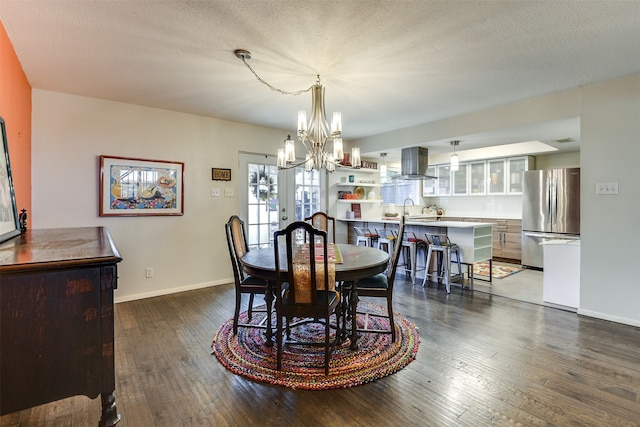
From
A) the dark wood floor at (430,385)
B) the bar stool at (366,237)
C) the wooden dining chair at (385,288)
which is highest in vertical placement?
the bar stool at (366,237)

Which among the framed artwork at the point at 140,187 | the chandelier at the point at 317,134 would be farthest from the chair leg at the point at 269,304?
the framed artwork at the point at 140,187

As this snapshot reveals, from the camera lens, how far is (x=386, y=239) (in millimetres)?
4855

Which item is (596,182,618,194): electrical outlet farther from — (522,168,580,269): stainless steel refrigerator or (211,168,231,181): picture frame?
(211,168,231,181): picture frame

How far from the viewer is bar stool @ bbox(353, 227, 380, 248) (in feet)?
16.4

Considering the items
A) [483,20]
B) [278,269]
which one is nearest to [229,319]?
[278,269]

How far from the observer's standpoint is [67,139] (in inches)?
135

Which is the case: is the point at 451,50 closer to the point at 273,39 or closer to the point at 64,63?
the point at 273,39

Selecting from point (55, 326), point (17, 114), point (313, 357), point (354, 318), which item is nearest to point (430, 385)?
point (354, 318)

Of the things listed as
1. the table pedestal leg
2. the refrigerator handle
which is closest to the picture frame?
the table pedestal leg

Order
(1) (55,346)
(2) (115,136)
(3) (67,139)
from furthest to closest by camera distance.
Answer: (2) (115,136) → (3) (67,139) → (1) (55,346)

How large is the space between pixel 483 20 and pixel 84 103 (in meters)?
3.90

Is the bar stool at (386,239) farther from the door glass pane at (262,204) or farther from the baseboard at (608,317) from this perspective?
the baseboard at (608,317)

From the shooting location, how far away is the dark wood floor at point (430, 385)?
1708 mm

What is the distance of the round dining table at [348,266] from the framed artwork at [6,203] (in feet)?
4.57
